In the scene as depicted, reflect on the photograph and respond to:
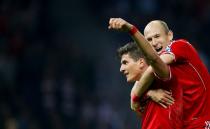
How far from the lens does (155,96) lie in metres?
6.42

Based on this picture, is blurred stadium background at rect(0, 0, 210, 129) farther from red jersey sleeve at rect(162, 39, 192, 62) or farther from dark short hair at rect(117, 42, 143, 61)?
red jersey sleeve at rect(162, 39, 192, 62)

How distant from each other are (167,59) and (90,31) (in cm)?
923

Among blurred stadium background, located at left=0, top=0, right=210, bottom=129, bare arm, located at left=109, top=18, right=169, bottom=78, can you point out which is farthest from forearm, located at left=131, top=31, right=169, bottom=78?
blurred stadium background, located at left=0, top=0, right=210, bottom=129

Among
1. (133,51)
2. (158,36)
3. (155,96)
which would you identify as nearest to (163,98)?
(155,96)

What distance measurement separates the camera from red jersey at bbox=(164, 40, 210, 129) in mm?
6402

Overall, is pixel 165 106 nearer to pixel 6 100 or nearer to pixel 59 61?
pixel 6 100

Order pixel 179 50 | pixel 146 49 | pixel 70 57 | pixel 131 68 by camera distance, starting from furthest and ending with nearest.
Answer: pixel 70 57
pixel 131 68
pixel 179 50
pixel 146 49

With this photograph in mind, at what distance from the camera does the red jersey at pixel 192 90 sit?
6402mm

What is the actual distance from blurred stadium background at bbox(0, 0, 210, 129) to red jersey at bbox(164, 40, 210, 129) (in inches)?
239

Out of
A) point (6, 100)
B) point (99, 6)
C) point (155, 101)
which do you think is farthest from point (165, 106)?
point (99, 6)

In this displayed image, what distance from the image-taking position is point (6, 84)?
12.8 m

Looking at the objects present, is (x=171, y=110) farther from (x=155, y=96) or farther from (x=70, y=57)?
(x=70, y=57)

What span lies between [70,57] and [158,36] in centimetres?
742

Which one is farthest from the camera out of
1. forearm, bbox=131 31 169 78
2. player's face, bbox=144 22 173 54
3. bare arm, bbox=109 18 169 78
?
player's face, bbox=144 22 173 54
